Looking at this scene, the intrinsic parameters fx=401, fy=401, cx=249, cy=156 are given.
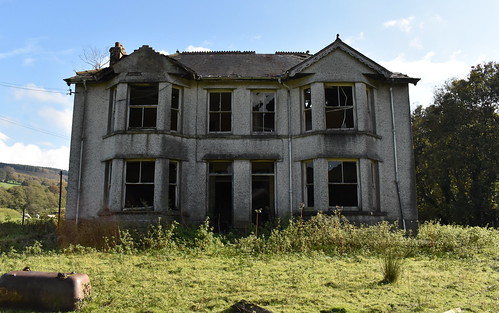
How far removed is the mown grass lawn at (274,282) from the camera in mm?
6652

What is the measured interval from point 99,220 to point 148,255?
470 centimetres

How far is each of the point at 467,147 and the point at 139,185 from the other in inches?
943

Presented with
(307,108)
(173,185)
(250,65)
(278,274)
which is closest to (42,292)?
(278,274)

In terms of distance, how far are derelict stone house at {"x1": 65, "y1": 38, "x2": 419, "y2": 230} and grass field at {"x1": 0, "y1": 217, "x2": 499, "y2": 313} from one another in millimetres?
2944

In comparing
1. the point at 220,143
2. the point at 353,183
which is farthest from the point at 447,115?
the point at 220,143

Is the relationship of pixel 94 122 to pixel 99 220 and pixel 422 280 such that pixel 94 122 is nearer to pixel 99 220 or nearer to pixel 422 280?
pixel 99 220

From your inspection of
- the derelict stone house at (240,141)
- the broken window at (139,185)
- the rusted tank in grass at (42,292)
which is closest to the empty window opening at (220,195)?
the derelict stone house at (240,141)

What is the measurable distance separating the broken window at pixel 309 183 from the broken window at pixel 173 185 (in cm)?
512

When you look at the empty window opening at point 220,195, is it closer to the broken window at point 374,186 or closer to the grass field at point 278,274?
the grass field at point 278,274

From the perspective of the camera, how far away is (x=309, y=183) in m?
15.9

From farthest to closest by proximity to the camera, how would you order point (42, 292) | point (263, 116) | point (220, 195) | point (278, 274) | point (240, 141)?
point (220, 195) → point (263, 116) → point (240, 141) → point (278, 274) → point (42, 292)

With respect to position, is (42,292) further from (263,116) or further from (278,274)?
(263,116)

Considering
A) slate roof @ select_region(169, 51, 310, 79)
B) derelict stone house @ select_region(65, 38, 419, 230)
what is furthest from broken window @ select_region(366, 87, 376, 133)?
slate roof @ select_region(169, 51, 310, 79)

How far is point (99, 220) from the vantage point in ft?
48.7
